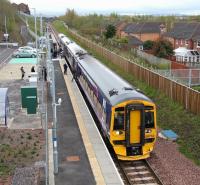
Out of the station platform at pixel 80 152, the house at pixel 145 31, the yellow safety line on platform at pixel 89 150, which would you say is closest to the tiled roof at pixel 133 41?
the house at pixel 145 31

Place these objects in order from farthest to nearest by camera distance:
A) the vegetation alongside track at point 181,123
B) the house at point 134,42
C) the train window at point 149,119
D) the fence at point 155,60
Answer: the house at point 134,42, the fence at point 155,60, the vegetation alongside track at point 181,123, the train window at point 149,119

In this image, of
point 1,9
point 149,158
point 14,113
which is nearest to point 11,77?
point 14,113

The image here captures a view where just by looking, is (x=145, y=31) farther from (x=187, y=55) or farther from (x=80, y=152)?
(x=80, y=152)

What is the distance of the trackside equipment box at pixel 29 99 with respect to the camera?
946 inches

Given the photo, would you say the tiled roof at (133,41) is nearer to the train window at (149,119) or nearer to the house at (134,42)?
the house at (134,42)

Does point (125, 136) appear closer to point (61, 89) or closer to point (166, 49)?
point (61, 89)

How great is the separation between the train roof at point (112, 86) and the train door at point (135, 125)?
0.44 m

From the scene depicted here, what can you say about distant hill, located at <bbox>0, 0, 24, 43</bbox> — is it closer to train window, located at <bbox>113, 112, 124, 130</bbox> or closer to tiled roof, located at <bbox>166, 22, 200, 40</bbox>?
tiled roof, located at <bbox>166, 22, 200, 40</bbox>

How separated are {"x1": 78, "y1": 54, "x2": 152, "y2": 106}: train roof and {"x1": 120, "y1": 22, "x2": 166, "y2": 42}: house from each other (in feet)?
193

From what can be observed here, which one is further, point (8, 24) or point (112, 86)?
point (8, 24)

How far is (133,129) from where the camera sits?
51.8 ft

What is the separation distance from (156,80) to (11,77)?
1626cm

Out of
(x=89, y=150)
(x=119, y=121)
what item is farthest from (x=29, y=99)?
(x=119, y=121)

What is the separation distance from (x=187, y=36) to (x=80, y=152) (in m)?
51.4
